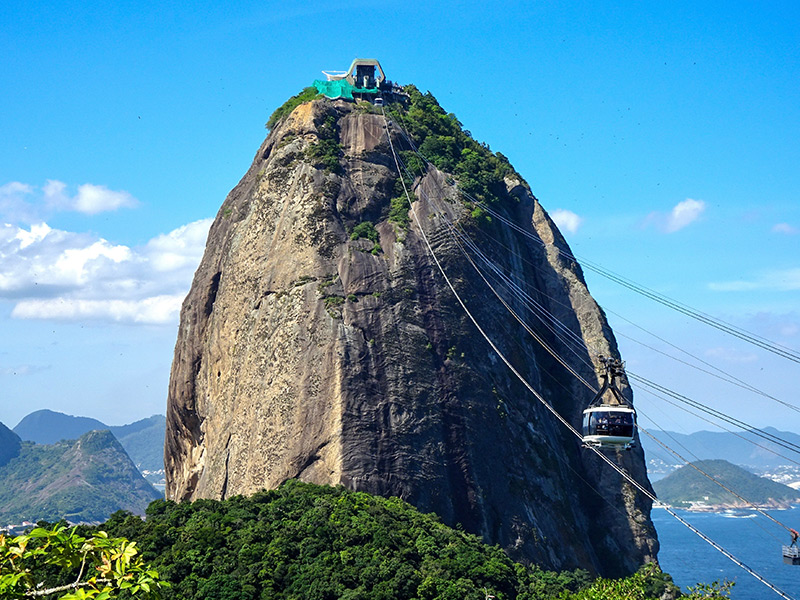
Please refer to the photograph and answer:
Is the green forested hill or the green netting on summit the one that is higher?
the green netting on summit

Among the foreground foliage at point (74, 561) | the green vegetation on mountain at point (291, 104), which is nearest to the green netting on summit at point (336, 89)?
the green vegetation on mountain at point (291, 104)

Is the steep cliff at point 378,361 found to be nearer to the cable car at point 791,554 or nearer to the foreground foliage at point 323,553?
the foreground foliage at point 323,553

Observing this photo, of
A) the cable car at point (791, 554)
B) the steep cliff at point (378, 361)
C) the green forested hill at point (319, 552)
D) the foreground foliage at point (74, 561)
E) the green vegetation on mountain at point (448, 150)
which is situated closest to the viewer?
the foreground foliage at point (74, 561)

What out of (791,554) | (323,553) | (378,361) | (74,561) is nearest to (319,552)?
(323,553)

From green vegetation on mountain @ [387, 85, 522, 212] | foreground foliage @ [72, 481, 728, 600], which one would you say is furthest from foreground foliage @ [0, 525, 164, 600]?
green vegetation on mountain @ [387, 85, 522, 212]

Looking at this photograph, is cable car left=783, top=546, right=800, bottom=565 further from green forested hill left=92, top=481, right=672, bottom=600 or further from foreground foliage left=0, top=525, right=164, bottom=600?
foreground foliage left=0, top=525, right=164, bottom=600
